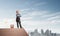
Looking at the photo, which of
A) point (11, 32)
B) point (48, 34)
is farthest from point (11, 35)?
point (48, 34)

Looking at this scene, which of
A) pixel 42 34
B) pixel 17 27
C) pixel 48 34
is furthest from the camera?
pixel 42 34

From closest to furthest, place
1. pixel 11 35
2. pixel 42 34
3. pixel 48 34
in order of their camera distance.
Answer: pixel 11 35 < pixel 48 34 < pixel 42 34

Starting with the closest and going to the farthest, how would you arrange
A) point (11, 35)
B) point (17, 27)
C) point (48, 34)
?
1. point (11, 35)
2. point (17, 27)
3. point (48, 34)

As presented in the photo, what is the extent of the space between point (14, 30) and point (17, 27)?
1.06 metres

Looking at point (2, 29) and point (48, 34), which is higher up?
point (2, 29)

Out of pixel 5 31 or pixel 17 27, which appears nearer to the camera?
pixel 5 31

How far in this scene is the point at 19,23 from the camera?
54.4 feet

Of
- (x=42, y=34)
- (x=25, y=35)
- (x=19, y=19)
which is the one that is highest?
(x=19, y=19)

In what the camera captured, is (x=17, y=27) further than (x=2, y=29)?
Yes

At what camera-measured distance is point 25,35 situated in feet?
51.9

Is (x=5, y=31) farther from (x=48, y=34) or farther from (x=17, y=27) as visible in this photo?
(x=48, y=34)

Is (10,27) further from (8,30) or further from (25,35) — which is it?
(25,35)

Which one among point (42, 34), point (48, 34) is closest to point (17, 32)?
point (48, 34)

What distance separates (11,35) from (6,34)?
39 centimetres
